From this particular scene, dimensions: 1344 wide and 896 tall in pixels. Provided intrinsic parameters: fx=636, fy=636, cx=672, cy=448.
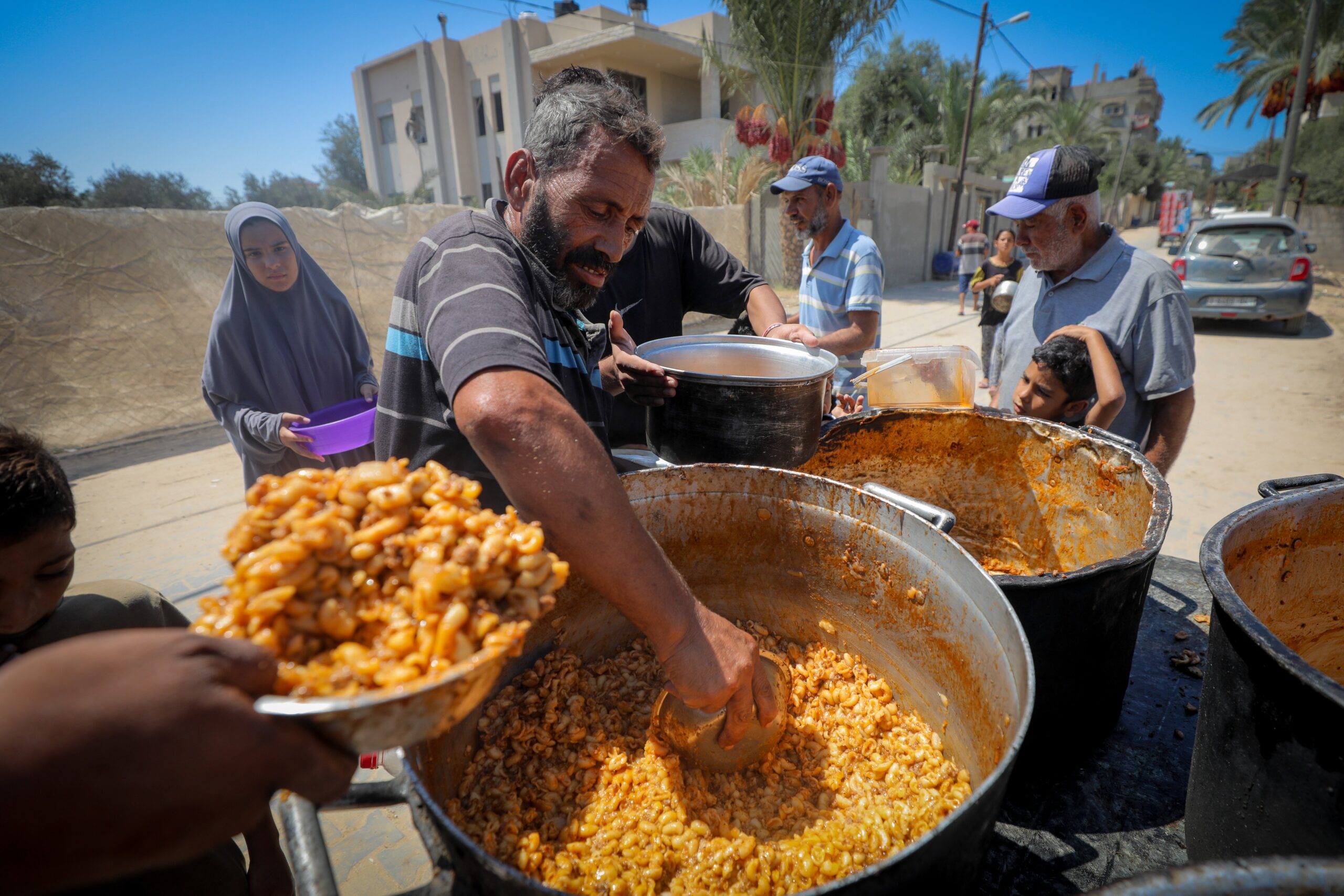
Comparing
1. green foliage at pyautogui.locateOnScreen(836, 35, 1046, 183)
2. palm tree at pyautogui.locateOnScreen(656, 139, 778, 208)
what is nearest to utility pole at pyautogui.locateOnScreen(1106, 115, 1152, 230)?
green foliage at pyautogui.locateOnScreen(836, 35, 1046, 183)

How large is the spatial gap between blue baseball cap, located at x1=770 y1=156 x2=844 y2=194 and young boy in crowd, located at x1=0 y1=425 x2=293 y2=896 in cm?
413

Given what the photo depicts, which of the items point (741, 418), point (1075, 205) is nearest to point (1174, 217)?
point (1075, 205)

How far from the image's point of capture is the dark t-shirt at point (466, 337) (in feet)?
4.24

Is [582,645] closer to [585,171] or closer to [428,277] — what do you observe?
[428,277]

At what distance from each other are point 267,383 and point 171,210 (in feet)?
17.7

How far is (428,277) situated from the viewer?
61.6 inches

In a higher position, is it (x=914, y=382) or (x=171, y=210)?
(x=171, y=210)

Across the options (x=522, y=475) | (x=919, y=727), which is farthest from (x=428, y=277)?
(x=919, y=727)

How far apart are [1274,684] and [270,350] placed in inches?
169

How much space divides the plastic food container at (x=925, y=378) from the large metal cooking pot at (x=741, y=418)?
0.78 meters

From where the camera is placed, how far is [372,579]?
91cm

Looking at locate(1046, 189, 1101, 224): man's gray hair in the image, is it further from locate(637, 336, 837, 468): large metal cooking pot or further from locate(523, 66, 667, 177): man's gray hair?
locate(523, 66, 667, 177): man's gray hair

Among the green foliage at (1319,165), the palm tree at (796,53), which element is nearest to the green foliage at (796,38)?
the palm tree at (796,53)

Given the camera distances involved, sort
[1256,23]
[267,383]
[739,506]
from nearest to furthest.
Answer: [739,506], [267,383], [1256,23]
